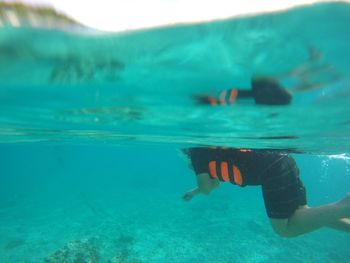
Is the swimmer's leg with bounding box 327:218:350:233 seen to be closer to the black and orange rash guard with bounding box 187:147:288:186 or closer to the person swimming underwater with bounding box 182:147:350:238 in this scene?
the person swimming underwater with bounding box 182:147:350:238

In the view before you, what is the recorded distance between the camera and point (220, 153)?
9.20 m

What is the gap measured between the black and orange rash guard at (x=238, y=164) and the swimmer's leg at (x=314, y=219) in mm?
1227

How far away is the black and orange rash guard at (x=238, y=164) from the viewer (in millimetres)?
7898

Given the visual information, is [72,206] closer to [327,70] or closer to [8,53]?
[8,53]

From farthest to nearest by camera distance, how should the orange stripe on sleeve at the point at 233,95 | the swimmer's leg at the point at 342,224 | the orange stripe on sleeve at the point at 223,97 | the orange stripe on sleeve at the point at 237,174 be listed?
the orange stripe on sleeve at the point at 237,174 → the swimmer's leg at the point at 342,224 → the orange stripe on sleeve at the point at 223,97 → the orange stripe on sleeve at the point at 233,95

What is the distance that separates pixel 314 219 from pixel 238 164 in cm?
235

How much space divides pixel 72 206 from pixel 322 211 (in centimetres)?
2723

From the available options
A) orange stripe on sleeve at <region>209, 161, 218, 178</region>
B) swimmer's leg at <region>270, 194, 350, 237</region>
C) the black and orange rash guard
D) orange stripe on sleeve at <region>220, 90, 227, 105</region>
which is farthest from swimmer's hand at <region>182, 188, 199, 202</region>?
orange stripe on sleeve at <region>220, 90, 227, 105</region>

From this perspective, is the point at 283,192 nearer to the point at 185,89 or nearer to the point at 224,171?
the point at 224,171

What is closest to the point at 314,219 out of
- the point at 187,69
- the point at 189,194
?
the point at 189,194

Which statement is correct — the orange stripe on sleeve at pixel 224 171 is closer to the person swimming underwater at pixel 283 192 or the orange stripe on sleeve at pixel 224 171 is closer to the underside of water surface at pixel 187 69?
the person swimming underwater at pixel 283 192

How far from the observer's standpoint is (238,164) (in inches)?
325

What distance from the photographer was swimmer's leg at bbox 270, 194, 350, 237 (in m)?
7.09

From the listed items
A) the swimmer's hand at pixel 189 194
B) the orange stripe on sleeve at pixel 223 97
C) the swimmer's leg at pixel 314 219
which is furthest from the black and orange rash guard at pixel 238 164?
the orange stripe on sleeve at pixel 223 97
